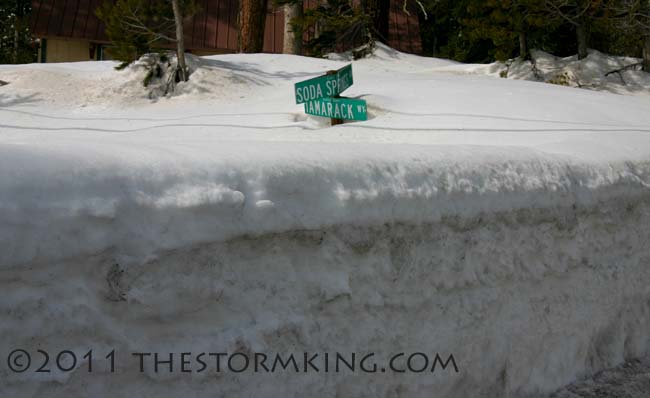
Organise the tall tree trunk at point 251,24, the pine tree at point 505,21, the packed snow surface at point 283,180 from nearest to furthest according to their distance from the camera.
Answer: the packed snow surface at point 283,180 → the pine tree at point 505,21 → the tall tree trunk at point 251,24

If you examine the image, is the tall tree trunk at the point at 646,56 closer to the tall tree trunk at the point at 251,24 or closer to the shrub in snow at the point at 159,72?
the tall tree trunk at the point at 251,24

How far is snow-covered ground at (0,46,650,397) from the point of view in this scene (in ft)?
5.92

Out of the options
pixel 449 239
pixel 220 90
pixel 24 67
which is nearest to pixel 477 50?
pixel 220 90

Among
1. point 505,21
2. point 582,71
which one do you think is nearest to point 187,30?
point 505,21

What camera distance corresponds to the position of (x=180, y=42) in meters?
9.20

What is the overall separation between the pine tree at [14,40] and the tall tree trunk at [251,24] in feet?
28.9

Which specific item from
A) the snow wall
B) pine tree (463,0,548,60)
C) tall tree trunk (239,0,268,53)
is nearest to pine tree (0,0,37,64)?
tall tree trunk (239,0,268,53)

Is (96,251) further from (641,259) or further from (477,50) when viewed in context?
(477,50)

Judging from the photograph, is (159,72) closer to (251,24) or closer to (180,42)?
(180,42)

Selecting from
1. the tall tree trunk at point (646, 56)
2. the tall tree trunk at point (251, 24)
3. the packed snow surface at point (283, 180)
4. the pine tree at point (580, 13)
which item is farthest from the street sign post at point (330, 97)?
the tall tree trunk at point (646, 56)

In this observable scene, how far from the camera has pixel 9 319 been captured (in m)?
1.72

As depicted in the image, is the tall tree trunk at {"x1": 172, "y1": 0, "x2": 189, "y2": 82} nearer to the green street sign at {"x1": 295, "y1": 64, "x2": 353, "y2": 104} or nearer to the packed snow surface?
the green street sign at {"x1": 295, "y1": 64, "x2": 353, "y2": 104}

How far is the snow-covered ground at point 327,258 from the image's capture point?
5.92 feet

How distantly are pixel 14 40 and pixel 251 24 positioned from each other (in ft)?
36.3
